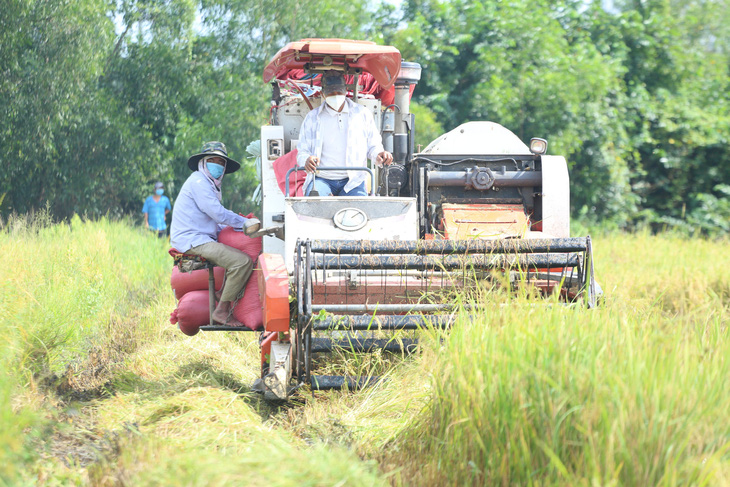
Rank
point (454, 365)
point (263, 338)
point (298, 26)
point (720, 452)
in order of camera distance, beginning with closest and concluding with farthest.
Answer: point (720, 452) < point (454, 365) < point (263, 338) < point (298, 26)

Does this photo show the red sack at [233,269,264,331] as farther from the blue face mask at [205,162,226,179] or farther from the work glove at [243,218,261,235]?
the blue face mask at [205,162,226,179]

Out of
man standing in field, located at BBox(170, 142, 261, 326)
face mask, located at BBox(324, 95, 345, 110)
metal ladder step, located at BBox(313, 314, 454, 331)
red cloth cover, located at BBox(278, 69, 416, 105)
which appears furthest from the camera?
red cloth cover, located at BBox(278, 69, 416, 105)

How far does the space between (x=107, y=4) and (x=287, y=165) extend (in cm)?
1055

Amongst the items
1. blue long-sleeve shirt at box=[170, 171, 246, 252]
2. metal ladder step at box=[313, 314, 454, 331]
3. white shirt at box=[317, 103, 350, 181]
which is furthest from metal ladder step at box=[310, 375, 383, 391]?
white shirt at box=[317, 103, 350, 181]

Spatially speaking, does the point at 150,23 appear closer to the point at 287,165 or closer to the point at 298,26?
the point at 298,26

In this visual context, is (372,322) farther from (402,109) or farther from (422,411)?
(402,109)

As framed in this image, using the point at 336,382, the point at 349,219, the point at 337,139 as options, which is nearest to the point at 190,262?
the point at 349,219

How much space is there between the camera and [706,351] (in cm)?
393

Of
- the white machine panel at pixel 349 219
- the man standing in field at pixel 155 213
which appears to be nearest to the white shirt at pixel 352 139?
the white machine panel at pixel 349 219

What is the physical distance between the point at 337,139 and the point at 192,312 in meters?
1.98

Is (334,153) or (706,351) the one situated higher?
(334,153)

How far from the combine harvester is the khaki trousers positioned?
0.36 meters

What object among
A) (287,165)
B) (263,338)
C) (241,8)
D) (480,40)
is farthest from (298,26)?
(263,338)

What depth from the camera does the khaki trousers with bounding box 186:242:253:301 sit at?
660 cm
